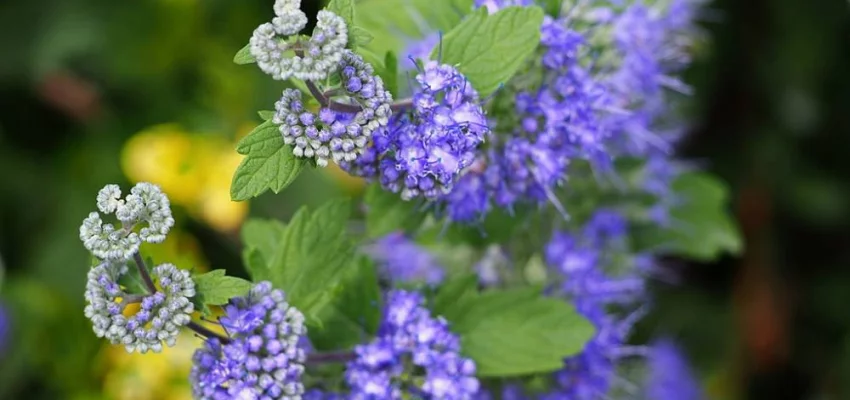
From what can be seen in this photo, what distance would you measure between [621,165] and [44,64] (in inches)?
54.2

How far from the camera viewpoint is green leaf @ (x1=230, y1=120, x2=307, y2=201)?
0.91 m

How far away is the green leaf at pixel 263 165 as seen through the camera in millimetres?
913

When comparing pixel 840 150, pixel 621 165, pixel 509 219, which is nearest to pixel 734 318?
pixel 840 150

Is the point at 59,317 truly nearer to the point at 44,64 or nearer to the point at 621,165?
the point at 44,64

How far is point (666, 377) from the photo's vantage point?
206cm

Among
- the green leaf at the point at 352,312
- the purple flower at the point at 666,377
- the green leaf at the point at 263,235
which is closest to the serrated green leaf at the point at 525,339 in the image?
the green leaf at the point at 352,312

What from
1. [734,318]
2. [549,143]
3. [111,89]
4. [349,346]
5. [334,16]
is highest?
[111,89]

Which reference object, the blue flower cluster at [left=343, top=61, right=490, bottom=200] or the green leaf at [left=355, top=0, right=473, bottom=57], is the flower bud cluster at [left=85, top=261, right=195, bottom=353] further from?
the green leaf at [left=355, top=0, right=473, bottom=57]

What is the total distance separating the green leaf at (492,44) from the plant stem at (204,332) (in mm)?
372

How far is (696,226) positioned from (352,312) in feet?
2.53

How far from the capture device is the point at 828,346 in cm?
255

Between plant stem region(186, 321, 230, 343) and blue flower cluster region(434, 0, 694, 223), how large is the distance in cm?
32

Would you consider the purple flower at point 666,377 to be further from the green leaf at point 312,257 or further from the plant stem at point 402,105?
the plant stem at point 402,105

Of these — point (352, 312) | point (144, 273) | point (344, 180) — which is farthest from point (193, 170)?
point (144, 273)
